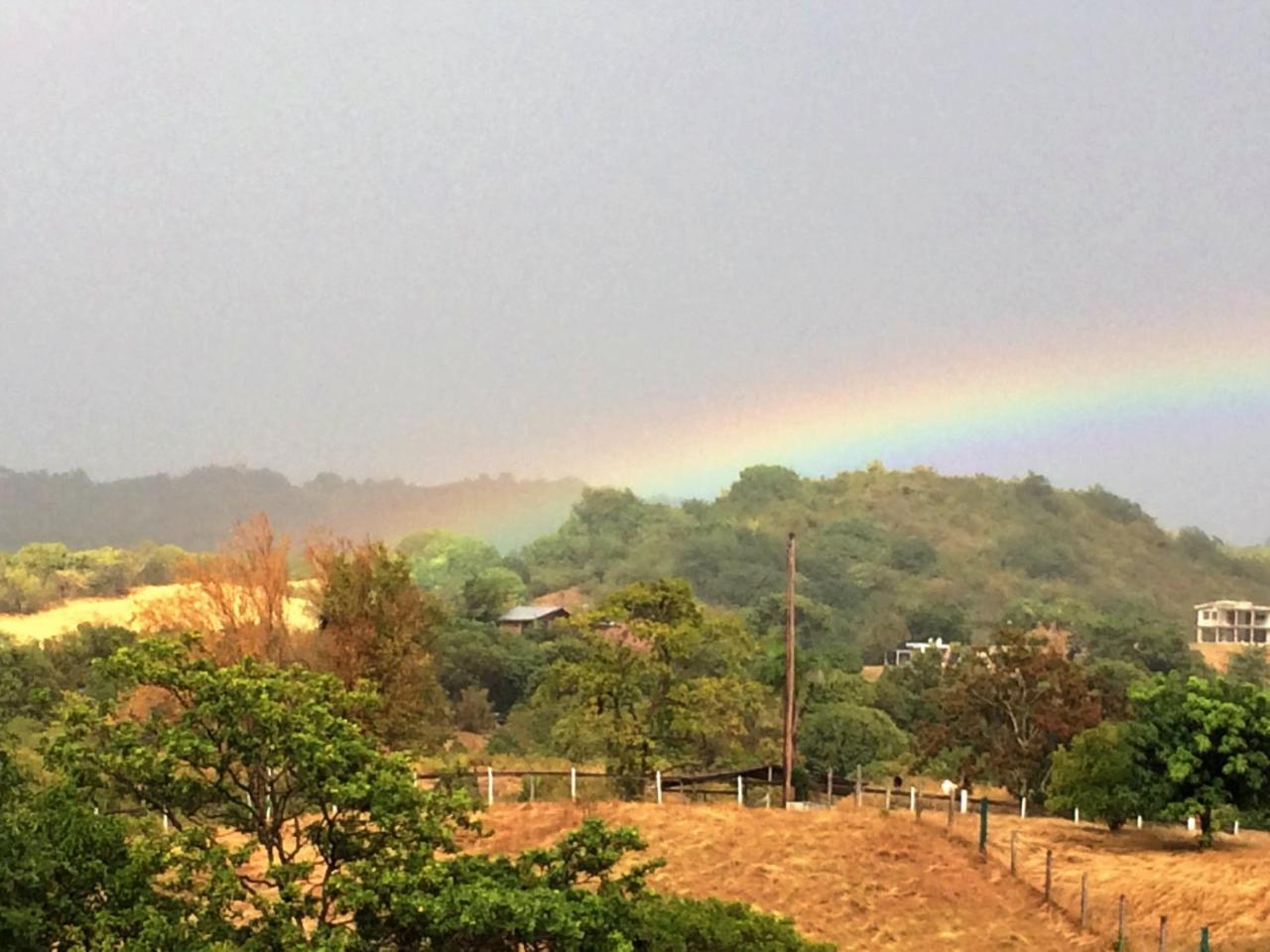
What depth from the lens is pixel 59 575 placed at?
110 m

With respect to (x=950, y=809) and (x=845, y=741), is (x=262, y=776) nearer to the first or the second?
(x=950, y=809)

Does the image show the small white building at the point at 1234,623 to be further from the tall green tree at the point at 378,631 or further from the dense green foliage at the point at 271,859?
the dense green foliage at the point at 271,859

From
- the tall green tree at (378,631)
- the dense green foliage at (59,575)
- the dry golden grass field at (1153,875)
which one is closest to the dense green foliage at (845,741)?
the dry golden grass field at (1153,875)

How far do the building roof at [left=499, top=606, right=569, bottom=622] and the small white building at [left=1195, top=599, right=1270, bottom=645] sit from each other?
87436mm

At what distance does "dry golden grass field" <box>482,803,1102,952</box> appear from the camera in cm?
2336

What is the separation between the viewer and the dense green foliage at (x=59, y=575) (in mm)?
105625

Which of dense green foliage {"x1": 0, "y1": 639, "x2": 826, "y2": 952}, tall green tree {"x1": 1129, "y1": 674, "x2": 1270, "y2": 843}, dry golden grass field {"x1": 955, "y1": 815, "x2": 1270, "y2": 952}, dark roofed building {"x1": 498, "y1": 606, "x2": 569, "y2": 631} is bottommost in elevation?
dry golden grass field {"x1": 955, "y1": 815, "x2": 1270, "y2": 952}

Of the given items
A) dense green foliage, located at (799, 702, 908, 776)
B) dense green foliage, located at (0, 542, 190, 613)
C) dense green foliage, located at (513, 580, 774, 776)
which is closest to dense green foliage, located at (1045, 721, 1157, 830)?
dense green foliage, located at (513, 580, 774, 776)

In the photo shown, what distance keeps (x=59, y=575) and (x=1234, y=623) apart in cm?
13448

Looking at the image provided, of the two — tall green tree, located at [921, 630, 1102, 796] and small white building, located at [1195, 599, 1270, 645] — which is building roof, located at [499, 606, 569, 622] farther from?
small white building, located at [1195, 599, 1270, 645]

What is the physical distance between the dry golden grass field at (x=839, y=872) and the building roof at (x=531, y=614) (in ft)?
230

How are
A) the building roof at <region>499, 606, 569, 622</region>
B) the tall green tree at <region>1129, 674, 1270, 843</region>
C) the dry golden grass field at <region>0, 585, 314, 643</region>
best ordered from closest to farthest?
the tall green tree at <region>1129, 674, 1270, 843</region>, the dry golden grass field at <region>0, 585, 314, 643</region>, the building roof at <region>499, 606, 569, 622</region>

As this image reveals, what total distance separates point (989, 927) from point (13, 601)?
341ft

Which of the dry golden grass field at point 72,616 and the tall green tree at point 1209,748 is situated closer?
the tall green tree at point 1209,748
